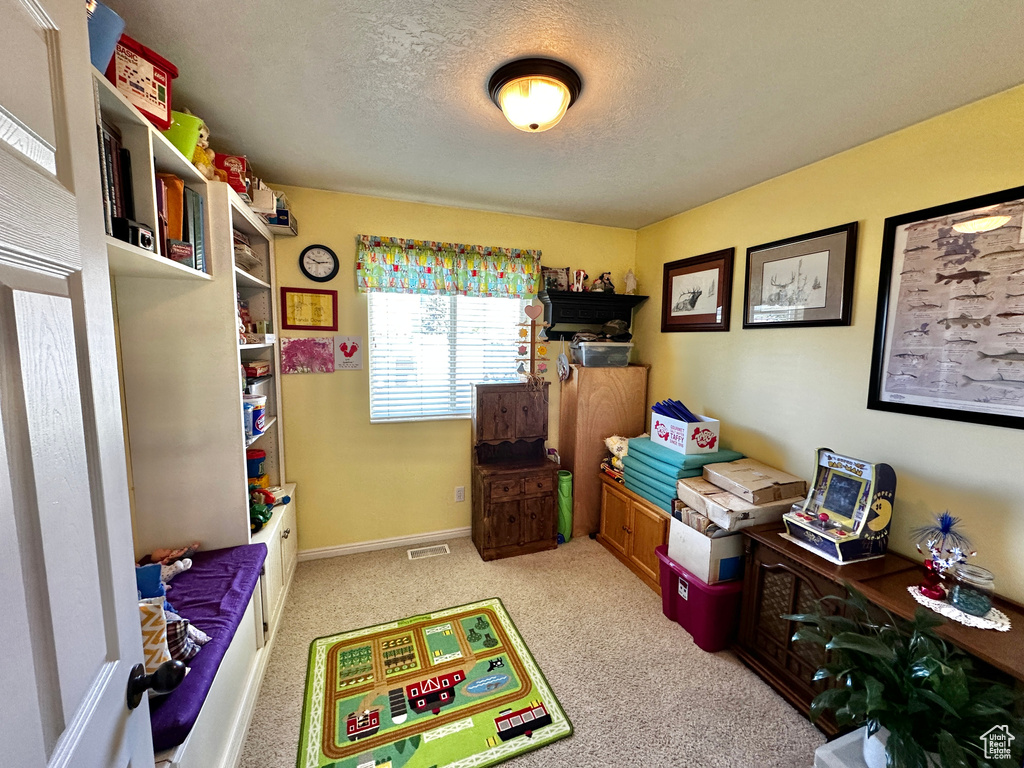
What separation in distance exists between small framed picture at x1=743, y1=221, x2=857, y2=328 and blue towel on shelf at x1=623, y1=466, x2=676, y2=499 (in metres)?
1.03

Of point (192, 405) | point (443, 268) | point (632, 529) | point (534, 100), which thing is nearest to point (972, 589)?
point (632, 529)

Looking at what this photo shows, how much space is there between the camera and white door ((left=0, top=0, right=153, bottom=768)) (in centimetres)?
47

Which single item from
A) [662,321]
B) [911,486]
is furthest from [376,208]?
[911,486]

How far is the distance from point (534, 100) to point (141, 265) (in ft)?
4.70

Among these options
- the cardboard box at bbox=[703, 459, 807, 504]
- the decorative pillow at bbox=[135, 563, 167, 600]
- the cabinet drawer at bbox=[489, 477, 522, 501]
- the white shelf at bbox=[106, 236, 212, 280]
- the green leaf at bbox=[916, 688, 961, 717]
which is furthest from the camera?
the cabinet drawer at bbox=[489, 477, 522, 501]

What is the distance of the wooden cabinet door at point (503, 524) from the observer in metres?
2.70

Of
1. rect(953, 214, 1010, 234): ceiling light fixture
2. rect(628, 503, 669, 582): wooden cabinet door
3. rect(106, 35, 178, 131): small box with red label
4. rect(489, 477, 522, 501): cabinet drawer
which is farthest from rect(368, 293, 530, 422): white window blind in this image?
rect(953, 214, 1010, 234): ceiling light fixture

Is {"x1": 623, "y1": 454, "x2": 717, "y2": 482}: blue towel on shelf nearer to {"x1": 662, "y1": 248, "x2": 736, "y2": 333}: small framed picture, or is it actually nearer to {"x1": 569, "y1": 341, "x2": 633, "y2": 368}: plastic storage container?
{"x1": 569, "y1": 341, "x2": 633, "y2": 368}: plastic storage container

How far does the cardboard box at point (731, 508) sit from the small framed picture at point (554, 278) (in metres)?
1.68

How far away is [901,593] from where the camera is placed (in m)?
1.44

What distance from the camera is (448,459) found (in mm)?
2949

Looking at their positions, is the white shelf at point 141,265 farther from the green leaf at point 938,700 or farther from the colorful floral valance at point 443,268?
the green leaf at point 938,700

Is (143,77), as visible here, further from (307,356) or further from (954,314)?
(954,314)

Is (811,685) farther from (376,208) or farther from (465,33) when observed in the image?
(376,208)
